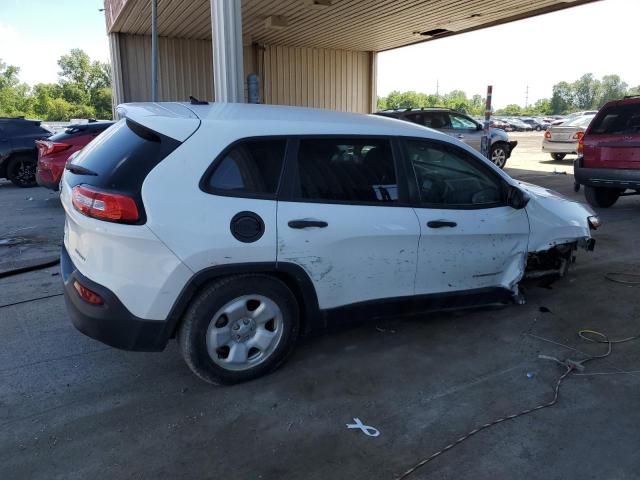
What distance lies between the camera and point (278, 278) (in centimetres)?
329

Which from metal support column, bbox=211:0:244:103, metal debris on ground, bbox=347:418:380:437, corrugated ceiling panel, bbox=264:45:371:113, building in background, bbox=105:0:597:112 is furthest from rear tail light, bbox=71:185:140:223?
corrugated ceiling panel, bbox=264:45:371:113

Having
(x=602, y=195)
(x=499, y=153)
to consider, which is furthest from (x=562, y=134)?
(x=602, y=195)

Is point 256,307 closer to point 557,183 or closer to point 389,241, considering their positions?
point 389,241

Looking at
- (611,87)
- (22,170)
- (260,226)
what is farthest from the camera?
(611,87)

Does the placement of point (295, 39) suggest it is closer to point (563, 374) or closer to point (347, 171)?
point (347, 171)

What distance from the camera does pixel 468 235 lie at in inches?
153

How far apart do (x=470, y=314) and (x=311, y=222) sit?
2030mm

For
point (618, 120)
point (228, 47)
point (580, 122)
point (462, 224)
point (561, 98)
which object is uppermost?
point (561, 98)

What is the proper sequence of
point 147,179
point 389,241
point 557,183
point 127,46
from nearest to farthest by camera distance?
point 147,179
point 389,241
point 557,183
point 127,46

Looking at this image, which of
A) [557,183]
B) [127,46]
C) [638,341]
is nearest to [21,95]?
[127,46]

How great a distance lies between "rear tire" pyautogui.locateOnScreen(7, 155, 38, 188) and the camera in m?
12.3

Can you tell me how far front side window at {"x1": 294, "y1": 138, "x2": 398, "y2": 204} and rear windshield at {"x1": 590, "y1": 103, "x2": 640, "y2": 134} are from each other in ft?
20.6

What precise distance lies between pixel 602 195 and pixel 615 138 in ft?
4.66

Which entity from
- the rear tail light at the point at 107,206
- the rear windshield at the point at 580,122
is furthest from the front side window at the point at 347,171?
the rear windshield at the point at 580,122
